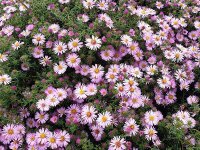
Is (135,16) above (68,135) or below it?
above

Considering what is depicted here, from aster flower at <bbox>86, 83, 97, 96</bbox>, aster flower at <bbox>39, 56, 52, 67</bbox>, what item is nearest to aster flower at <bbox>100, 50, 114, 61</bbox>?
aster flower at <bbox>86, 83, 97, 96</bbox>

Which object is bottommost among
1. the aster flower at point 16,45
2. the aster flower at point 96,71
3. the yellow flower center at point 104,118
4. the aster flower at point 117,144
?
the aster flower at point 117,144

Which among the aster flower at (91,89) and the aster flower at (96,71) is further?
the aster flower at (96,71)

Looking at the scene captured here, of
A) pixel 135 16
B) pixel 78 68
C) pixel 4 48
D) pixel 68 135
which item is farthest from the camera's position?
pixel 135 16

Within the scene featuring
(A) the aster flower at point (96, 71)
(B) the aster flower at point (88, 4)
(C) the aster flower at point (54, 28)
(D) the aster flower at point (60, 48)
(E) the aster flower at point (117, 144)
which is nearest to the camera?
(E) the aster flower at point (117, 144)

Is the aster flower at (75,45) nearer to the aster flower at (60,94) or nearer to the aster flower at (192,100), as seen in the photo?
the aster flower at (60,94)

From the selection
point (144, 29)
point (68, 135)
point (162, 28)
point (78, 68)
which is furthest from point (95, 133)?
point (162, 28)

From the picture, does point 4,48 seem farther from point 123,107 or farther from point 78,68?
point 123,107

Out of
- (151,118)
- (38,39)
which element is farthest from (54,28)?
(151,118)

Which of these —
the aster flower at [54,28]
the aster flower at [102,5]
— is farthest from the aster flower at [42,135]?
the aster flower at [102,5]

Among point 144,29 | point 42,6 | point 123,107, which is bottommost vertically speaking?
point 123,107
